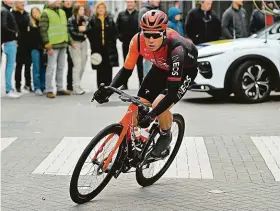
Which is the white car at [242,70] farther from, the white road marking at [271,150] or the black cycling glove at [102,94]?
the black cycling glove at [102,94]

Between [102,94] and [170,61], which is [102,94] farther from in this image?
[170,61]

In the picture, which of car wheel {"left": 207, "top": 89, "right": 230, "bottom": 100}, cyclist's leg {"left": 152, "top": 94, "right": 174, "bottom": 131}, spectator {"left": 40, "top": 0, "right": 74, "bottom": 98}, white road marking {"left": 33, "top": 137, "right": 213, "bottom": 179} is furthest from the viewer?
spectator {"left": 40, "top": 0, "right": 74, "bottom": 98}

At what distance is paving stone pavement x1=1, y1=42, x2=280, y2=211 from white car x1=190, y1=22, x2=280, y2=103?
0.30 m

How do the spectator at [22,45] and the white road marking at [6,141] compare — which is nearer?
the white road marking at [6,141]

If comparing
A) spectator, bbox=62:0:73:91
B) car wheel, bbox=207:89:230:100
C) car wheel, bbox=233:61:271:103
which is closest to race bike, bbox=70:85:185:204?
car wheel, bbox=233:61:271:103

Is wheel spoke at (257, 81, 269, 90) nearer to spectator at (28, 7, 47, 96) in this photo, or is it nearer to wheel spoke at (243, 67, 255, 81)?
wheel spoke at (243, 67, 255, 81)

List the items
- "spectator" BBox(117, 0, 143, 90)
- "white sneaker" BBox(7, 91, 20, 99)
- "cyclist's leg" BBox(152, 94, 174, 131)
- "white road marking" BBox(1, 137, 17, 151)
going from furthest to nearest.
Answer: "spectator" BBox(117, 0, 143, 90), "white sneaker" BBox(7, 91, 20, 99), "white road marking" BBox(1, 137, 17, 151), "cyclist's leg" BBox(152, 94, 174, 131)

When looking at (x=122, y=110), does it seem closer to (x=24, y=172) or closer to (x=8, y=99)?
(x=8, y=99)

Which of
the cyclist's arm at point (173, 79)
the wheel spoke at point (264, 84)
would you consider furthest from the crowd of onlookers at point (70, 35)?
the cyclist's arm at point (173, 79)

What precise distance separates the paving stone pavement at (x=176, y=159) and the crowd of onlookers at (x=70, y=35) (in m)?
1.07

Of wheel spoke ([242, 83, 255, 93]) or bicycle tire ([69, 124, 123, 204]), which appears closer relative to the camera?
bicycle tire ([69, 124, 123, 204])

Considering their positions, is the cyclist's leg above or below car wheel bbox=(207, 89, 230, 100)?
above

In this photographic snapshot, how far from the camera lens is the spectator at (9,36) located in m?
13.6

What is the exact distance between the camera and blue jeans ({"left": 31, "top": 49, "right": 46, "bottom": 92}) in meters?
14.3
